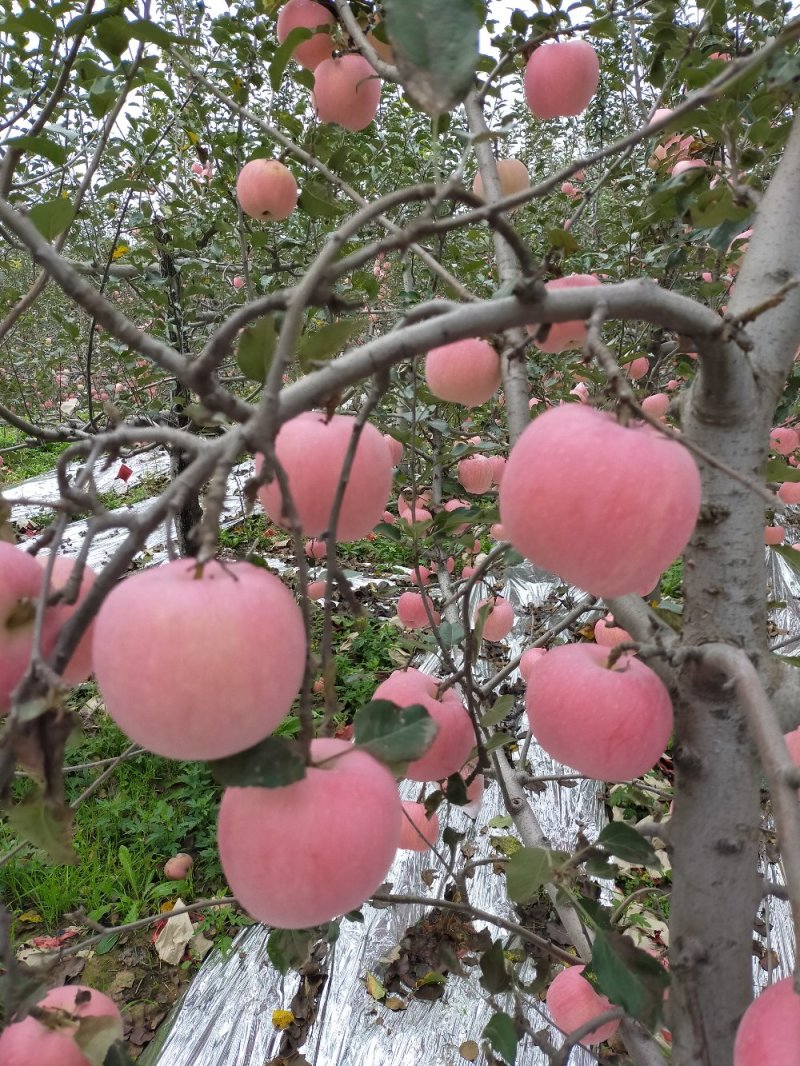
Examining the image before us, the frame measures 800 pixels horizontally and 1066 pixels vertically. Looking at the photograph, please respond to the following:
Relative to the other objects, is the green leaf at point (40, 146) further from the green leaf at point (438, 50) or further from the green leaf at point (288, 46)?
the green leaf at point (438, 50)

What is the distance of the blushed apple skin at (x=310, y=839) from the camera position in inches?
17.9

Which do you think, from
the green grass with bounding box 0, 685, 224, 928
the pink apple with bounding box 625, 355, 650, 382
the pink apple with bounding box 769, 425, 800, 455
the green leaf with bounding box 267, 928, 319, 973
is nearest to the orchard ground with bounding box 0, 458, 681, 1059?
the green grass with bounding box 0, 685, 224, 928

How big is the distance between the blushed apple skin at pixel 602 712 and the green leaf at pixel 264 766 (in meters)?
0.38

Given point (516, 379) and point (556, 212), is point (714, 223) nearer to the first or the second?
point (516, 379)

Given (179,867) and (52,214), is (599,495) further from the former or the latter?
(179,867)

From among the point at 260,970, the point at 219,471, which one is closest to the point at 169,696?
the point at 219,471

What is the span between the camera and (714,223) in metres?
0.82

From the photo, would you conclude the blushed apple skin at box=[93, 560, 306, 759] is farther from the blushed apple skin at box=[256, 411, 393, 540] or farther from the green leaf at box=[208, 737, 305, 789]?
the blushed apple skin at box=[256, 411, 393, 540]

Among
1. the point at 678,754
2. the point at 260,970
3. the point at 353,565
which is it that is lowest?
the point at 260,970

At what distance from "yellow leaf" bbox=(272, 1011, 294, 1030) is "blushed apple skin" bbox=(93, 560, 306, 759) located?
154 centimetres

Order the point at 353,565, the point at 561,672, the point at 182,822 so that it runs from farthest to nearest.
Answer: the point at 353,565
the point at 182,822
the point at 561,672

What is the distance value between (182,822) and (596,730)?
1.91 meters

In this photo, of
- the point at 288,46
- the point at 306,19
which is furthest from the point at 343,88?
the point at 288,46

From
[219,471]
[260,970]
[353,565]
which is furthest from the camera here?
[353,565]
